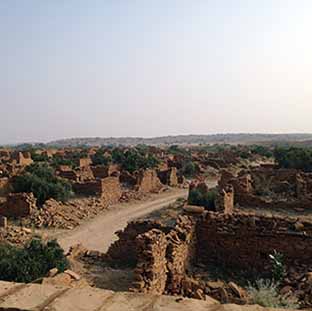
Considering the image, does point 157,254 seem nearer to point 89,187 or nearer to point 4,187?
point 4,187

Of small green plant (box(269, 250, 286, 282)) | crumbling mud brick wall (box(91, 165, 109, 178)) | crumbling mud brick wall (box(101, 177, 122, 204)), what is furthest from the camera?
crumbling mud brick wall (box(91, 165, 109, 178))

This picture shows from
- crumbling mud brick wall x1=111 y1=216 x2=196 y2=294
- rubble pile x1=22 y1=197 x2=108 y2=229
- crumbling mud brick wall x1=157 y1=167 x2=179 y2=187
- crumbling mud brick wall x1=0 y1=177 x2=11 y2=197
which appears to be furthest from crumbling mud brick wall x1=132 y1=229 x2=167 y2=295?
crumbling mud brick wall x1=157 y1=167 x2=179 y2=187

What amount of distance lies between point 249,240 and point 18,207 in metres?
11.5

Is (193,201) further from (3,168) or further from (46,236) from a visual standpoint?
(3,168)

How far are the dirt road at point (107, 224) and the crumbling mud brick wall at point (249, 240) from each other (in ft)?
18.5

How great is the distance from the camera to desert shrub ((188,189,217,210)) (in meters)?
19.1

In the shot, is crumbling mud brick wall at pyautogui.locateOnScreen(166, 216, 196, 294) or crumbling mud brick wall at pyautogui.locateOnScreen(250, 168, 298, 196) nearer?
crumbling mud brick wall at pyautogui.locateOnScreen(166, 216, 196, 294)

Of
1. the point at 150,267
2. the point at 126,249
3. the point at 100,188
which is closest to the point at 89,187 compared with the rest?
the point at 100,188

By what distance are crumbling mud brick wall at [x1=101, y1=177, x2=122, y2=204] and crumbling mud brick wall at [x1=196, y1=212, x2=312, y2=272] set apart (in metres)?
13.2

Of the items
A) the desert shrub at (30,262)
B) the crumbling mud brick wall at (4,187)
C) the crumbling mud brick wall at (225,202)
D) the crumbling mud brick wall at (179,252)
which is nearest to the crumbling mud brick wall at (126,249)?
the crumbling mud brick wall at (179,252)

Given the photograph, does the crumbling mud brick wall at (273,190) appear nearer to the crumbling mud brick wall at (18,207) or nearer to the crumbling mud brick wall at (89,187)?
the crumbling mud brick wall at (89,187)

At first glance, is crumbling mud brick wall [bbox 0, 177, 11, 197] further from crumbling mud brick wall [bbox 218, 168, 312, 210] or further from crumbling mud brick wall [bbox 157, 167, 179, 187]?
crumbling mud brick wall [bbox 157, 167, 179, 187]

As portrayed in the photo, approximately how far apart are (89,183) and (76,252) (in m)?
12.5

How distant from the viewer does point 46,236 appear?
1684cm
